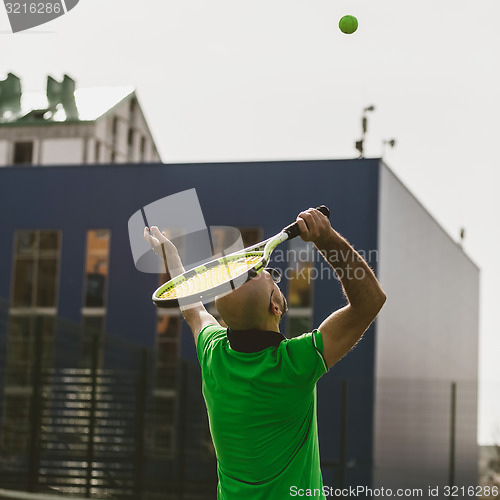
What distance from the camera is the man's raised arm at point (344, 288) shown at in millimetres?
2621

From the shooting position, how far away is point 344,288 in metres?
2.64

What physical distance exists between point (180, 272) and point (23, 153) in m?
33.8

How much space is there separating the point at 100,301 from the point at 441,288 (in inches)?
333

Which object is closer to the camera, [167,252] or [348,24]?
[167,252]

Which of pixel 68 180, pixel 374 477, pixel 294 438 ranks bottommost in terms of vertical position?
pixel 374 477

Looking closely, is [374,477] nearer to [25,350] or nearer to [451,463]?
[451,463]

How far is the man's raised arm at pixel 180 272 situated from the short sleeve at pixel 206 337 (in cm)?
6

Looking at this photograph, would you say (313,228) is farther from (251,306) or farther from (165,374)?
(165,374)

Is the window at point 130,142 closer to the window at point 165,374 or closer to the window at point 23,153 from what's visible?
the window at point 23,153

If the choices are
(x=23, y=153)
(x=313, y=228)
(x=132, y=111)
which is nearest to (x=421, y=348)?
(x=313, y=228)

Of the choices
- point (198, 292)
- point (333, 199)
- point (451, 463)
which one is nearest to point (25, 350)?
point (333, 199)

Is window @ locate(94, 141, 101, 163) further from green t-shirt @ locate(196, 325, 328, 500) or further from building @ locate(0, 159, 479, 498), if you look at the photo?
green t-shirt @ locate(196, 325, 328, 500)

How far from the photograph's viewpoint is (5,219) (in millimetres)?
20219

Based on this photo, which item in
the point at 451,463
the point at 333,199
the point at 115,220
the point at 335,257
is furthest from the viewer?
the point at 115,220
